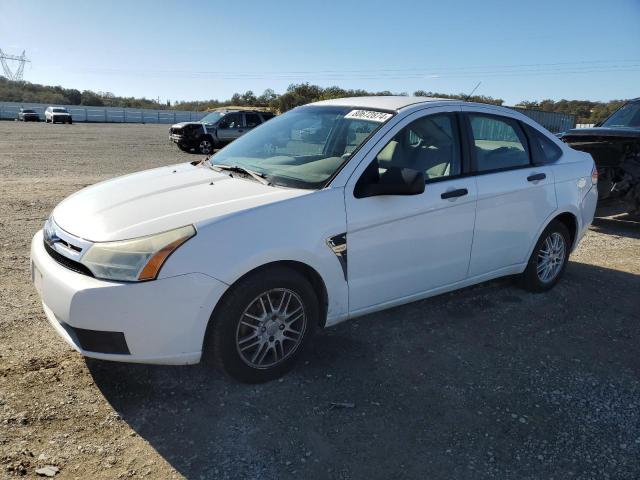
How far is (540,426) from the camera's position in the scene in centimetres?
293

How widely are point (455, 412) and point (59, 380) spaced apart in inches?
93.8

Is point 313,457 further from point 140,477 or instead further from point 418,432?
point 140,477

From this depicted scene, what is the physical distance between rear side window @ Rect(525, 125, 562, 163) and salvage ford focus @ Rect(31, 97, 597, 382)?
0.05ft

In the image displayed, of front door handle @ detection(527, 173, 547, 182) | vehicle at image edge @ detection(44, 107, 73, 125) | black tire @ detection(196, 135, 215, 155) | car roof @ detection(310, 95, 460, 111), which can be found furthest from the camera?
vehicle at image edge @ detection(44, 107, 73, 125)

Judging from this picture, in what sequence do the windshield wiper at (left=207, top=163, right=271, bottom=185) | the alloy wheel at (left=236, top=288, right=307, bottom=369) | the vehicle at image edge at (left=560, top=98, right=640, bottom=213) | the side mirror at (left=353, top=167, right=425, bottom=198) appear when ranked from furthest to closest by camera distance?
the vehicle at image edge at (left=560, top=98, right=640, bottom=213)
the windshield wiper at (left=207, top=163, right=271, bottom=185)
the side mirror at (left=353, top=167, right=425, bottom=198)
the alloy wheel at (left=236, top=288, right=307, bottom=369)

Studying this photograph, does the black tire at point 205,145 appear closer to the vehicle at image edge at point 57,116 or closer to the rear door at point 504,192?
the rear door at point 504,192

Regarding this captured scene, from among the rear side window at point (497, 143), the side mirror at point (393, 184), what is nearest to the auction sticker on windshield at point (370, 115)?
the side mirror at point (393, 184)

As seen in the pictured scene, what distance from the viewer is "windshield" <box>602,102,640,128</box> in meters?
8.56

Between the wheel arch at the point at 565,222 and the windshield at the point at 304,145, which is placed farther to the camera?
the wheel arch at the point at 565,222

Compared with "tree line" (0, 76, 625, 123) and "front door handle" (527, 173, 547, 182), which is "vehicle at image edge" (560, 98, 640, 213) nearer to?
"front door handle" (527, 173, 547, 182)

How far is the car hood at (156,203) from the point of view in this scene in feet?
9.36

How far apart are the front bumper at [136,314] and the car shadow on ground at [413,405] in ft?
1.33

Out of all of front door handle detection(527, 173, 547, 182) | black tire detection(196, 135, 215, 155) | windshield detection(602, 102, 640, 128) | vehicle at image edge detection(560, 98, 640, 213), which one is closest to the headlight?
front door handle detection(527, 173, 547, 182)

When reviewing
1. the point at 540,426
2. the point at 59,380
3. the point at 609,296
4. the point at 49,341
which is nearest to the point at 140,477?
the point at 59,380
